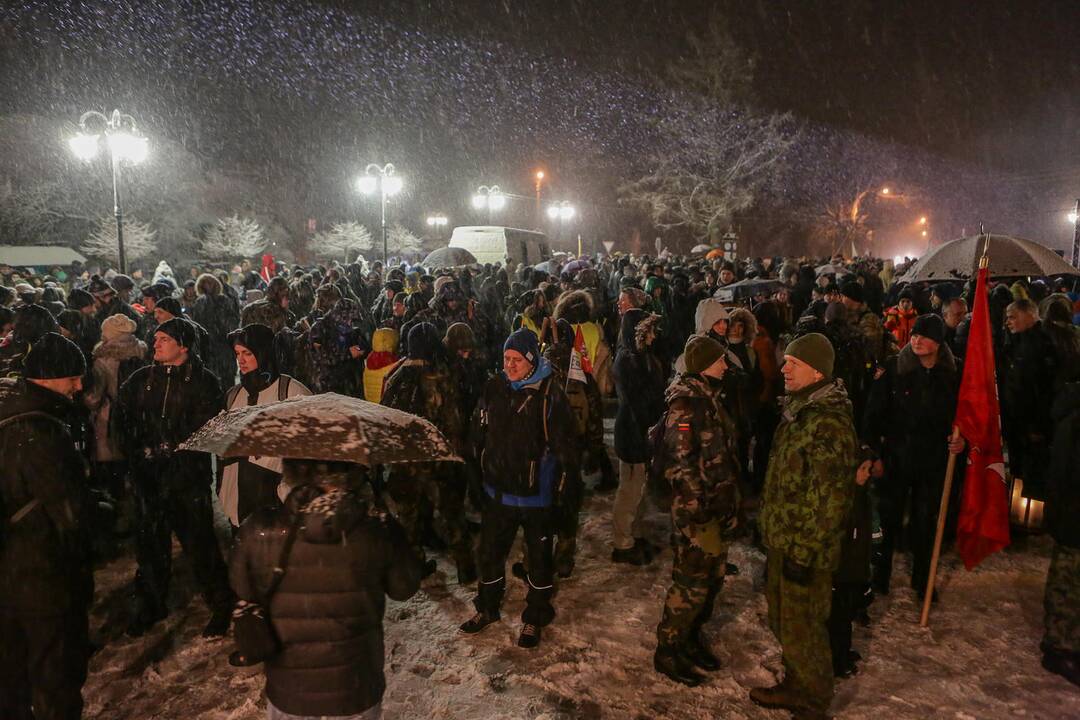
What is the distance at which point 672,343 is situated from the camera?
11.5 m

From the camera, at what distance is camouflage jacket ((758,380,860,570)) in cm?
355

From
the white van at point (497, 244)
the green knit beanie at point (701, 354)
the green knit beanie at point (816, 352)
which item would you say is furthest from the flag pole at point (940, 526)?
the white van at point (497, 244)

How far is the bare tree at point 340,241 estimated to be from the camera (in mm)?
53719

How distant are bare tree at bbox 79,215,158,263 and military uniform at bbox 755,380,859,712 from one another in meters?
41.5

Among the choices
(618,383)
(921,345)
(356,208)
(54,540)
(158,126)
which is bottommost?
(54,540)

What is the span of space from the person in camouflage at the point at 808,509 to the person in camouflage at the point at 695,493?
0.26m

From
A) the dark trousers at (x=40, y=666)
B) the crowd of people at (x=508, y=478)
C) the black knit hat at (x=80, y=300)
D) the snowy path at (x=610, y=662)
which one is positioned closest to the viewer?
the crowd of people at (x=508, y=478)

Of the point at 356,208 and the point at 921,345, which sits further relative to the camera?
the point at 356,208

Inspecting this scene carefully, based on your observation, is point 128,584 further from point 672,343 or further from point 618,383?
point 672,343

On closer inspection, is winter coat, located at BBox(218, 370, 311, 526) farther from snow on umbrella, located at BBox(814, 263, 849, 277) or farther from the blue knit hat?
snow on umbrella, located at BBox(814, 263, 849, 277)

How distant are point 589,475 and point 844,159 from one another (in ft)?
144

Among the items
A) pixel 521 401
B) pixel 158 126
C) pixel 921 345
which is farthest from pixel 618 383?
pixel 158 126

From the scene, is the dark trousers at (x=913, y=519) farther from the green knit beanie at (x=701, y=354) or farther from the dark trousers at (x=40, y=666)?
the dark trousers at (x=40, y=666)

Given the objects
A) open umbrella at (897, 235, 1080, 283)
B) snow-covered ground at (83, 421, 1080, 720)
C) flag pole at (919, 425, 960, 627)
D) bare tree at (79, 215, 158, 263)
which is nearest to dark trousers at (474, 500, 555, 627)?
snow-covered ground at (83, 421, 1080, 720)
